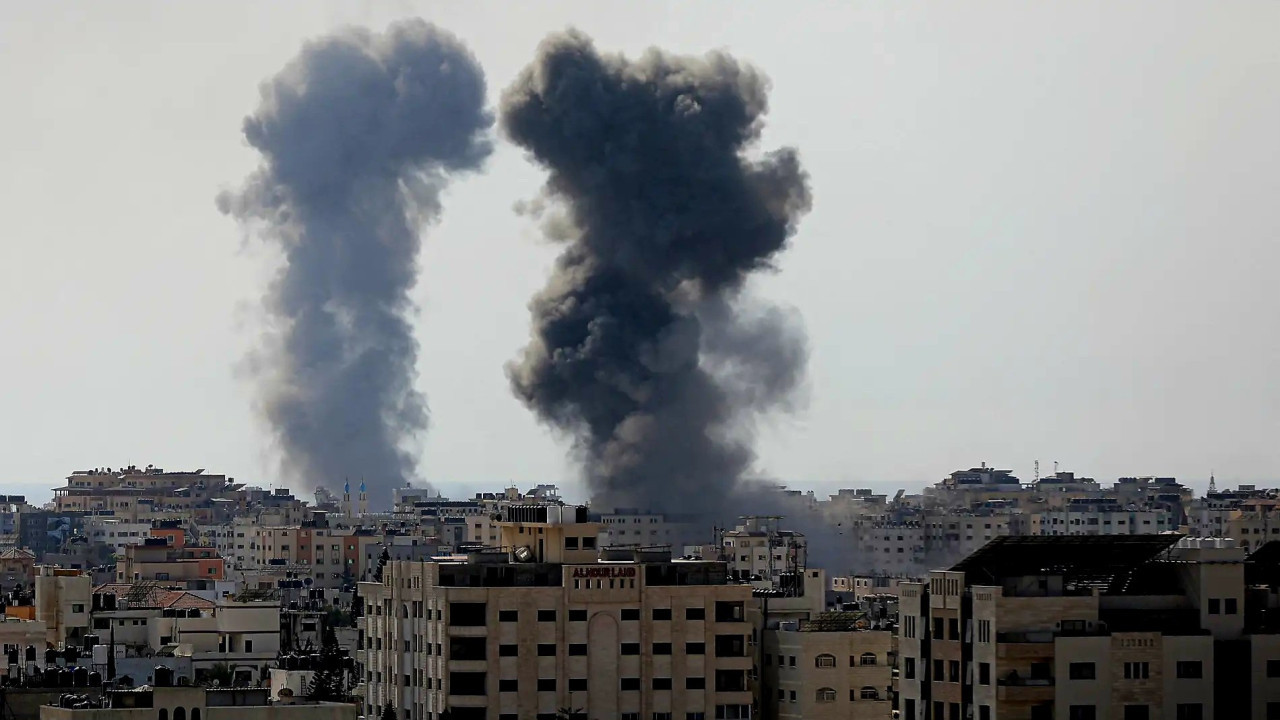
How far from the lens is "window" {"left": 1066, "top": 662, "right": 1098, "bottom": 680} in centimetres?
5450

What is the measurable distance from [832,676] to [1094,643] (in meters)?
14.4

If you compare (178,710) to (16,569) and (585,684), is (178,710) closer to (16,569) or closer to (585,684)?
(585,684)

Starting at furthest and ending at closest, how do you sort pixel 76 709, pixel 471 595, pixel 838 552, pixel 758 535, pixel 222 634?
1. pixel 838 552
2. pixel 758 535
3. pixel 222 634
4. pixel 471 595
5. pixel 76 709

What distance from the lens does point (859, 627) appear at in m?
71.2

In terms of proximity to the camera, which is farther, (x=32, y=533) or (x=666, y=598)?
(x=32, y=533)

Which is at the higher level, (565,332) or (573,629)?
(565,332)

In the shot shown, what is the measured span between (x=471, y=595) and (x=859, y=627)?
8204 millimetres

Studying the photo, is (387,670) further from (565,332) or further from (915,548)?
(915,548)

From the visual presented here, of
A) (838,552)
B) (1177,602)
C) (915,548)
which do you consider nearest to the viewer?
(1177,602)

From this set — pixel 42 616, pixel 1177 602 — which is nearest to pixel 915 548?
pixel 42 616

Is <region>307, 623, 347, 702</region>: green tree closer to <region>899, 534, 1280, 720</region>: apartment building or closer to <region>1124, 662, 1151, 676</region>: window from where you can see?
<region>899, 534, 1280, 720</region>: apartment building

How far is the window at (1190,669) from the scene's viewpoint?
5466cm

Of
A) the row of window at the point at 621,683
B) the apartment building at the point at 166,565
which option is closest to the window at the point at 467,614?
the row of window at the point at 621,683

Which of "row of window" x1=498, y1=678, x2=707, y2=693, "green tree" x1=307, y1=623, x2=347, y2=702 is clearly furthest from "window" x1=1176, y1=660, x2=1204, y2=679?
"green tree" x1=307, y1=623, x2=347, y2=702
